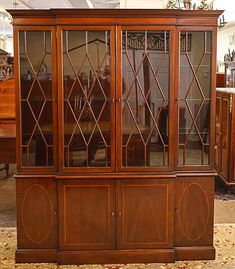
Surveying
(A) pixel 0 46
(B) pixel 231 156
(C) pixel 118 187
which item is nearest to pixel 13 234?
(C) pixel 118 187

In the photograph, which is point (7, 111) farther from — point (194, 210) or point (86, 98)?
point (194, 210)

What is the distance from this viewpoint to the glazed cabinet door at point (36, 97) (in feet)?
11.2

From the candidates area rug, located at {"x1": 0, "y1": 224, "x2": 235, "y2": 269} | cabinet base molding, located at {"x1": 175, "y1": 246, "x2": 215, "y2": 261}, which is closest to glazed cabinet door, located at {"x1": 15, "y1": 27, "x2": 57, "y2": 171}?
area rug, located at {"x1": 0, "y1": 224, "x2": 235, "y2": 269}

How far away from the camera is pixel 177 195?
359 centimetres

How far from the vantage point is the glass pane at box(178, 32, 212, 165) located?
3.45m

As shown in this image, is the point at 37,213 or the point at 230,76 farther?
the point at 230,76

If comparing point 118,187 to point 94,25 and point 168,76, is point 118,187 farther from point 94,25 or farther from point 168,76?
point 94,25

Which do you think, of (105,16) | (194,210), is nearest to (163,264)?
(194,210)

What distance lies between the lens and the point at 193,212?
3.62 meters

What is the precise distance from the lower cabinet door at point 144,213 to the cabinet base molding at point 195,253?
0.11 meters

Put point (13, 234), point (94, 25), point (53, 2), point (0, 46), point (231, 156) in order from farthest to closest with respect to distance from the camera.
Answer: point (0, 46)
point (53, 2)
point (231, 156)
point (13, 234)
point (94, 25)

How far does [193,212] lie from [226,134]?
84.3 inches

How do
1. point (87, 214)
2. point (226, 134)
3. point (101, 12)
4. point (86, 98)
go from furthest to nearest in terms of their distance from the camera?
point (226, 134) < point (87, 214) < point (86, 98) < point (101, 12)

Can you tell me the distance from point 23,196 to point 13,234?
82cm
